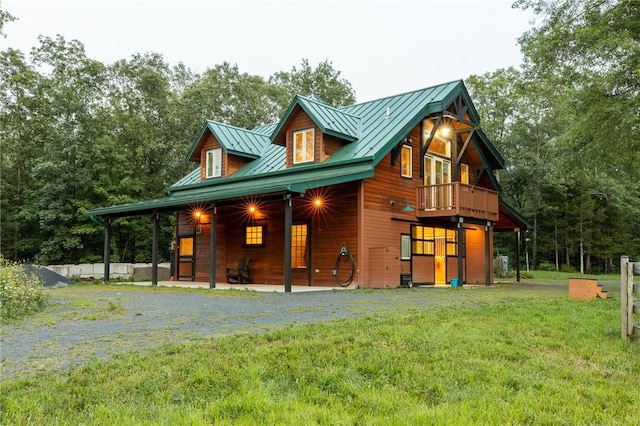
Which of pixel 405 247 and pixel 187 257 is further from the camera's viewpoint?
pixel 187 257

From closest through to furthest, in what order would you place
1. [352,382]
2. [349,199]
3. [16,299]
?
[352,382] → [16,299] → [349,199]

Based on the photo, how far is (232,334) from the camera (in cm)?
566

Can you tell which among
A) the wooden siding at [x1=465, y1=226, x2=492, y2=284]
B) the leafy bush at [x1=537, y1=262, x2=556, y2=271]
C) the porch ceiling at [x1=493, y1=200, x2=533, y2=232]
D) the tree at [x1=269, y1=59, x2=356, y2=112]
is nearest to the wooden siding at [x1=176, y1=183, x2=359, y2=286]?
the wooden siding at [x1=465, y1=226, x2=492, y2=284]

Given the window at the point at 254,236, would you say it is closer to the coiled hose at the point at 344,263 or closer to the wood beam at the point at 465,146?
the coiled hose at the point at 344,263

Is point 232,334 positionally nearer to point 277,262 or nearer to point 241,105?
point 277,262

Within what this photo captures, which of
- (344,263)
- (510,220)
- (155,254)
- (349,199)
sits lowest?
(344,263)

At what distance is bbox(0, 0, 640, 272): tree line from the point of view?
15.4 m

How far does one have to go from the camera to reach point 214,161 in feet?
67.5

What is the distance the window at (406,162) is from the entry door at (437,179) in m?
0.94

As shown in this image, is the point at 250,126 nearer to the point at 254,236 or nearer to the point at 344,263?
the point at 254,236

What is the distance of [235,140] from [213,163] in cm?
134

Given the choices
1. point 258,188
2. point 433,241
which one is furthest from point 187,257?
point 433,241

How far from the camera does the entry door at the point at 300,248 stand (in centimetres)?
1662

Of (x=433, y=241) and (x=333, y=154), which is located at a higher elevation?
(x=333, y=154)
